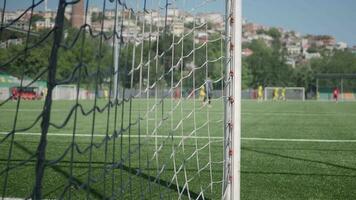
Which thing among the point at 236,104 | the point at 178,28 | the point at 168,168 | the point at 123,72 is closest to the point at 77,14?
the point at 123,72

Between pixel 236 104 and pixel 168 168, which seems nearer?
pixel 236 104

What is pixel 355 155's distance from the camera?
5.91 metres

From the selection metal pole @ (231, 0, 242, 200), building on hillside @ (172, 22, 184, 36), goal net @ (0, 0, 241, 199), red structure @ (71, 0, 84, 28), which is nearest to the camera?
goal net @ (0, 0, 241, 199)

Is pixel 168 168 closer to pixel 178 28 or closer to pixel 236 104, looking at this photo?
pixel 178 28

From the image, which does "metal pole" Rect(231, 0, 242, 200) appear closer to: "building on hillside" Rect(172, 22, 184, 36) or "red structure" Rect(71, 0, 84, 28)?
"building on hillside" Rect(172, 22, 184, 36)

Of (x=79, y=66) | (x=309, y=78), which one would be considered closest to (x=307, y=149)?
(x=79, y=66)

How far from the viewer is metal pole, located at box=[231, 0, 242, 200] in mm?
2986

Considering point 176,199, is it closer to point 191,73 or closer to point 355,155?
point 191,73

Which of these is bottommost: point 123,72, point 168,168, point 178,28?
point 168,168

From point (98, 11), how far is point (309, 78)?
237 feet

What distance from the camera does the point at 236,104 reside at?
3006 millimetres

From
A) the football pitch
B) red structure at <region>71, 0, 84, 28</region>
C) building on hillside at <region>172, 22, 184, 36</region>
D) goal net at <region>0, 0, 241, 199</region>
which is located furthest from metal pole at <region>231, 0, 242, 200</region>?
red structure at <region>71, 0, 84, 28</region>

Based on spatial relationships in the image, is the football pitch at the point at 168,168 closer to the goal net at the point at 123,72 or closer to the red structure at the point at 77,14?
the goal net at the point at 123,72

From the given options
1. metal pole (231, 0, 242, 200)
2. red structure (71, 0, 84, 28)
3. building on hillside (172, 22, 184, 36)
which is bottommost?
metal pole (231, 0, 242, 200)
